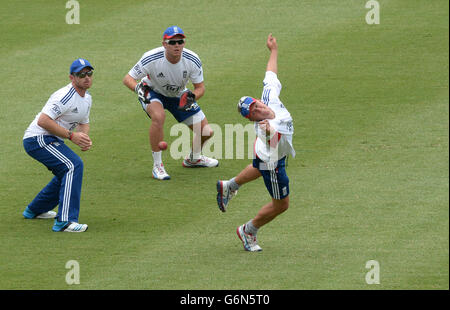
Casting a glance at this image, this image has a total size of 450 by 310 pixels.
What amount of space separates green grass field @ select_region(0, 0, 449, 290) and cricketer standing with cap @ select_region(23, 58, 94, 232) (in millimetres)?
257

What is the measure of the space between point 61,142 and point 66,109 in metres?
0.43

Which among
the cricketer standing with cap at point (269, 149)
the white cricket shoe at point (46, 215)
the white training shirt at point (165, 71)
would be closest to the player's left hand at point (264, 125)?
the cricketer standing with cap at point (269, 149)

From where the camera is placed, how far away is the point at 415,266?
8.41 m

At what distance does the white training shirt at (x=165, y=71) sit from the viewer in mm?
11719

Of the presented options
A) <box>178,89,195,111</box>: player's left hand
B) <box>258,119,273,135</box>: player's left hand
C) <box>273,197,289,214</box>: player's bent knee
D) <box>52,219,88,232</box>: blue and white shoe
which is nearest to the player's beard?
<box>52,219,88,232</box>: blue and white shoe

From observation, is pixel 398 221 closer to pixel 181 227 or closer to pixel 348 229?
pixel 348 229

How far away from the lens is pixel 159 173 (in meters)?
11.8

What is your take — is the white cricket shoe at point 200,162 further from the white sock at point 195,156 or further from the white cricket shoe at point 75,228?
the white cricket shoe at point 75,228

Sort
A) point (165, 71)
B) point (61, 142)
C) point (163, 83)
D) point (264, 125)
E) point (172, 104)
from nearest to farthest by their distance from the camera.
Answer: point (264, 125)
point (61, 142)
point (165, 71)
point (163, 83)
point (172, 104)

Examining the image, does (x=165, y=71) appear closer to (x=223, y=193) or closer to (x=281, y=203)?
(x=223, y=193)

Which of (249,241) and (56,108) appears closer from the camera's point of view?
(249,241)

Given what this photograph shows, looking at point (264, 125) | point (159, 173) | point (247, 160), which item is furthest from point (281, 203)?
point (247, 160)

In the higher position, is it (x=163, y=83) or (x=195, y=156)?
(x=163, y=83)

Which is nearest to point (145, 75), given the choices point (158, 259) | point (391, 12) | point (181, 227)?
point (181, 227)
